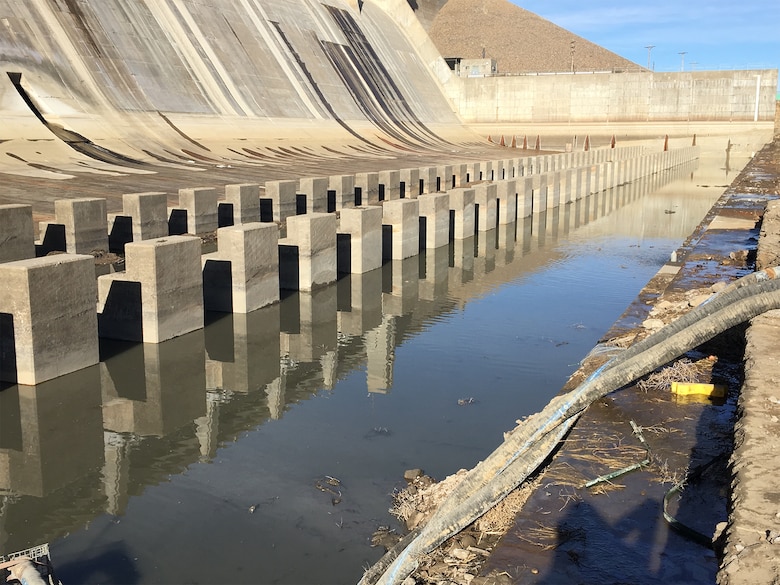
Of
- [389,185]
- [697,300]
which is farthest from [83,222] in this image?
[389,185]

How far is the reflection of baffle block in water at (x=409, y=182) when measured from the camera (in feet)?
82.7

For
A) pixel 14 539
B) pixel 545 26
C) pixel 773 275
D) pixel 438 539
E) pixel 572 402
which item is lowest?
pixel 14 539

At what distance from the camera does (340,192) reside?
2209cm

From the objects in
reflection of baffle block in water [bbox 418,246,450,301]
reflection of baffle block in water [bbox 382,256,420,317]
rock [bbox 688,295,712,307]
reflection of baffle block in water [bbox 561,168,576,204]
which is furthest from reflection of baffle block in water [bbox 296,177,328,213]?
rock [bbox 688,295,712,307]

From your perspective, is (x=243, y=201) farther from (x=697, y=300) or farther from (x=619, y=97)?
(x=619, y=97)

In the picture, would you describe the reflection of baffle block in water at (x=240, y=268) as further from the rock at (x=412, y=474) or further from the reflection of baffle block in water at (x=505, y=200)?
the reflection of baffle block in water at (x=505, y=200)

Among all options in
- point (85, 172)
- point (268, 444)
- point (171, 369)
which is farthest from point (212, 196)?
point (268, 444)

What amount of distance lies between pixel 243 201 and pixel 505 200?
767cm

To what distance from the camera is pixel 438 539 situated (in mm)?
4500

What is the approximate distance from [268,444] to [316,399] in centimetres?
139

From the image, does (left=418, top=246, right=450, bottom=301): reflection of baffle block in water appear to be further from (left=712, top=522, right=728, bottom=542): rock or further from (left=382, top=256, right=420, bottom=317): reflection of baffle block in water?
(left=712, top=522, right=728, bottom=542): rock

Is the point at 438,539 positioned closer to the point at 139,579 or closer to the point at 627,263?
the point at 139,579

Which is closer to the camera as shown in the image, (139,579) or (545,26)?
(139,579)

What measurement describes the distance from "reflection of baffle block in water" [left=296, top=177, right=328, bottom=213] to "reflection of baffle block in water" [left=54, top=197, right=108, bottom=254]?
6558 mm
